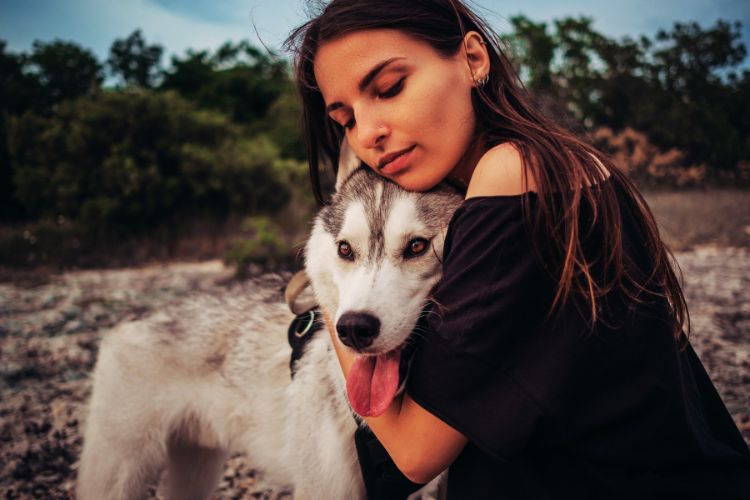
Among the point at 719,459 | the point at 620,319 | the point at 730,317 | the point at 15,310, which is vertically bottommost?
the point at 15,310

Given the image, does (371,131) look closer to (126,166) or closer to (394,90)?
(394,90)

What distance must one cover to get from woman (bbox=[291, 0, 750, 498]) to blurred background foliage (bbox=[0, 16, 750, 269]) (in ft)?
23.5

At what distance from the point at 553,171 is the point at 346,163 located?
1.32 metres

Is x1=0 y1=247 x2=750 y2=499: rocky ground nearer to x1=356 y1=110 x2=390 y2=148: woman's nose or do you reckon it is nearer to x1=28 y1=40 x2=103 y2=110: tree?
x1=356 y1=110 x2=390 y2=148: woman's nose

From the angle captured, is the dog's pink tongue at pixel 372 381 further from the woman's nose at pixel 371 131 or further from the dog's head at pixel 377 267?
the woman's nose at pixel 371 131

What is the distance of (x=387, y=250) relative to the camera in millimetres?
1828

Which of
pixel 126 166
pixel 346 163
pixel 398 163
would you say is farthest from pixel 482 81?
pixel 126 166

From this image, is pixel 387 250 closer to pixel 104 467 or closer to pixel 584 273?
pixel 584 273

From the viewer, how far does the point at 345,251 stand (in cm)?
199

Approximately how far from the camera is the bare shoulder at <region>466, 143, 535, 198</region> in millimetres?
1270

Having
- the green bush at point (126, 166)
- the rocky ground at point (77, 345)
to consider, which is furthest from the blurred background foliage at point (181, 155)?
the rocky ground at point (77, 345)

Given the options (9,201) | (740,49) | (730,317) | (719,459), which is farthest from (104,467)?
(740,49)

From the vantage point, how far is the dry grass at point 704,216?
11.9m

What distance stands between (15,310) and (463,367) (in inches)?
315
